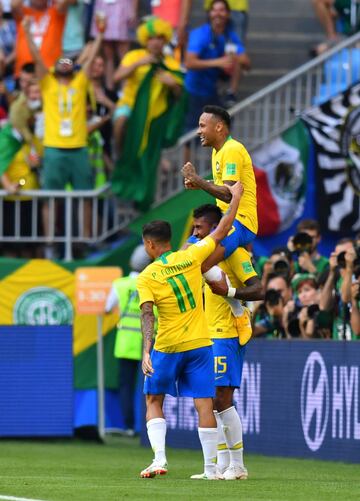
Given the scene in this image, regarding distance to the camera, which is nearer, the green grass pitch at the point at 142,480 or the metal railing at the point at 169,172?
the green grass pitch at the point at 142,480

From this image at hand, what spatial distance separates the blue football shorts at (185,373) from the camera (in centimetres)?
1138

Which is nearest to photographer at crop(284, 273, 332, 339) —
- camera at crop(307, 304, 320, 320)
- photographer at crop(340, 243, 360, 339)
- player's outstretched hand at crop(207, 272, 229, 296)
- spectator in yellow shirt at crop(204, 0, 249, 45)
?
camera at crop(307, 304, 320, 320)

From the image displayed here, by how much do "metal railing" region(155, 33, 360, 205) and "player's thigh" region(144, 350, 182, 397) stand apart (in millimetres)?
8343

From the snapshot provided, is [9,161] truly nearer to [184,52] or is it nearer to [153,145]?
[153,145]

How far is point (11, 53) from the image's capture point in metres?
21.4

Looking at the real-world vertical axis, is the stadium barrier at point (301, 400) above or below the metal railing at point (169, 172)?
below

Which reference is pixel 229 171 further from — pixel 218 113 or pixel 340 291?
pixel 340 291

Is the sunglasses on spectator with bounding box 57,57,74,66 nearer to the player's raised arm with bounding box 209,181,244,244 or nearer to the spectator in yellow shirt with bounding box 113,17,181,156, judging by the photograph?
the spectator in yellow shirt with bounding box 113,17,181,156

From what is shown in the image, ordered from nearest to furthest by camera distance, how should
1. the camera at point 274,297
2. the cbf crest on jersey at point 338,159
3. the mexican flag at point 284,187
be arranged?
the camera at point 274,297 → the cbf crest on jersey at point 338,159 → the mexican flag at point 284,187

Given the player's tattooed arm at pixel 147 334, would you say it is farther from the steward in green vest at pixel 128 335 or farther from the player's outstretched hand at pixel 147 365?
the steward in green vest at pixel 128 335

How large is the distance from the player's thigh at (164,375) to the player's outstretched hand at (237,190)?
126 centimetres

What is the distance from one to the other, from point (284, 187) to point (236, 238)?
24.6ft

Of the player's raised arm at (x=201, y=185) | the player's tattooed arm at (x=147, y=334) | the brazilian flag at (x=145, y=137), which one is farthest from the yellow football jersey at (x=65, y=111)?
the player's tattooed arm at (x=147, y=334)

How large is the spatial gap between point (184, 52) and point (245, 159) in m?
9.89
